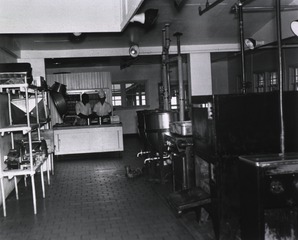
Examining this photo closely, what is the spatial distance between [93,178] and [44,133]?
1.51m

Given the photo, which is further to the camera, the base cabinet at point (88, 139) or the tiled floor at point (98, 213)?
the base cabinet at point (88, 139)

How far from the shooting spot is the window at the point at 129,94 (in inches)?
Result: 659

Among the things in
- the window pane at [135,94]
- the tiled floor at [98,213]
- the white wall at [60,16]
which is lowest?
the tiled floor at [98,213]

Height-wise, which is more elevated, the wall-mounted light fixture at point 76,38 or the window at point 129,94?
the wall-mounted light fixture at point 76,38

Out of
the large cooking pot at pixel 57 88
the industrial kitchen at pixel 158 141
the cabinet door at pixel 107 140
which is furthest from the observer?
the cabinet door at pixel 107 140

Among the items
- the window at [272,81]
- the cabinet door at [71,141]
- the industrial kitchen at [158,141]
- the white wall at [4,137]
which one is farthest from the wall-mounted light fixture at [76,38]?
the window at [272,81]

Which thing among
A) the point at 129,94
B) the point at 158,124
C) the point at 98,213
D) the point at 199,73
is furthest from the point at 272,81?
the point at 98,213

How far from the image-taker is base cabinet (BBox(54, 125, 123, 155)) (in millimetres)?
10844

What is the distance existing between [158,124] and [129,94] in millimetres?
9859

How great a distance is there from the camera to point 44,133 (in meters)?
8.59

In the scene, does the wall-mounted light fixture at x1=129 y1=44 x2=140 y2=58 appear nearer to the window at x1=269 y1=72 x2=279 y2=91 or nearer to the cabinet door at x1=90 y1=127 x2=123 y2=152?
the cabinet door at x1=90 y1=127 x2=123 y2=152

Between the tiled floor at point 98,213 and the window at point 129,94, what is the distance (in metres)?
8.47

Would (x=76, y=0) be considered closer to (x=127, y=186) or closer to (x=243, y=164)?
(x=243, y=164)

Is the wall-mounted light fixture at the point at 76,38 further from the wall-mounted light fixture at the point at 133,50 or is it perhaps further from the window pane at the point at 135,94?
the window pane at the point at 135,94
